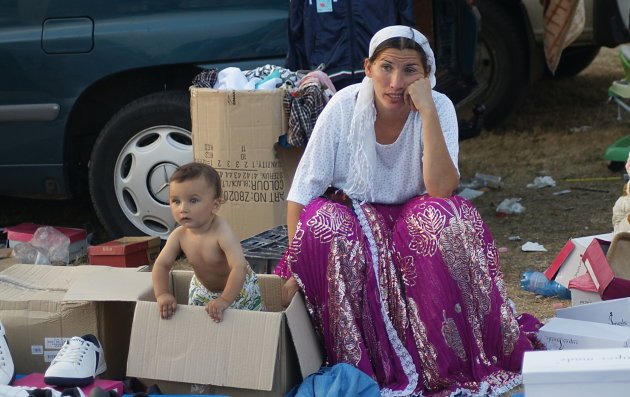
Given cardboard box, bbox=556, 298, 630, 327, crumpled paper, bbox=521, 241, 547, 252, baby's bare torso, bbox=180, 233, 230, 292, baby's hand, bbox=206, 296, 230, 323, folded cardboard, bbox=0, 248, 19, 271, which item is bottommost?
cardboard box, bbox=556, 298, 630, 327

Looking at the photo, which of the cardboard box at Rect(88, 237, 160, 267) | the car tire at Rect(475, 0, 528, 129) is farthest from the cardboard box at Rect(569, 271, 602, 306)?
the car tire at Rect(475, 0, 528, 129)

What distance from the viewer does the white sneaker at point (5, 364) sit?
2949 millimetres

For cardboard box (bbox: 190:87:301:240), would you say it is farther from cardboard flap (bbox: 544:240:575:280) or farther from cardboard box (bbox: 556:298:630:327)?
cardboard box (bbox: 556:298:630:327)

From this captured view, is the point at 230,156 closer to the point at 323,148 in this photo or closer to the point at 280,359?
the point at 323,148

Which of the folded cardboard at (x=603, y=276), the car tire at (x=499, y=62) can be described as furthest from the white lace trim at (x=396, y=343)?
the car tire at (x=499, y=62)

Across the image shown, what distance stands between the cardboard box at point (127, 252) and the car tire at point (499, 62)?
2974mm

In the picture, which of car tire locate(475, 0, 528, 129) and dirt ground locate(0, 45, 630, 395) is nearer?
dirt ground locate(0, 45, 630, 395)

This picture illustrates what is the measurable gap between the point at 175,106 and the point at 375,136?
1432 millimetres

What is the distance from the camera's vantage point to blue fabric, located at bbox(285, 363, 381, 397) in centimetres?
295

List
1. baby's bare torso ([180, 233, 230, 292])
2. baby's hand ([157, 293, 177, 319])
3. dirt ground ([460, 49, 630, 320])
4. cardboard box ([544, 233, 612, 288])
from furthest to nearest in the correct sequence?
dirt ground ([460, 49, 630, 320]) → cardboard box ([544, 233, 612, 288]) → baby's bare torso ([180, 233, 230, 292]) → baby's hand ([157, 293, 177, 319])

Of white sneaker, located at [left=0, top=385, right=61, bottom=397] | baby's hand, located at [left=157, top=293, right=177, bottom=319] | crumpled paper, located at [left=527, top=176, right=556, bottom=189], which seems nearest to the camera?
white sneaker, located at [left=0, top=385, right=61, bottom=397]

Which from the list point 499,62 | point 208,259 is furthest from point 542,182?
A: point 208,259

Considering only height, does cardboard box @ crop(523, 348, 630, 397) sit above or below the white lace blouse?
below

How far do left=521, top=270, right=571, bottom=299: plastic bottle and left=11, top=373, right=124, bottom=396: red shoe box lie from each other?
1.95 metres
